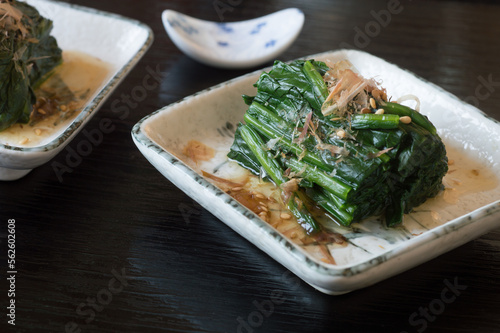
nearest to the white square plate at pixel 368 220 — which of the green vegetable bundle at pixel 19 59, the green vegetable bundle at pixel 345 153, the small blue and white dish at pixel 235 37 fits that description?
the green vegetable bundle at pixel 345 153

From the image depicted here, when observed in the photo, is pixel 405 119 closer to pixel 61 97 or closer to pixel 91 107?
pixel 91 107

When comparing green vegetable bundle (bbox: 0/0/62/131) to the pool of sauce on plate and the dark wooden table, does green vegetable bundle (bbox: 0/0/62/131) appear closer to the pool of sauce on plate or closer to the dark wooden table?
the pool of sauce on plate

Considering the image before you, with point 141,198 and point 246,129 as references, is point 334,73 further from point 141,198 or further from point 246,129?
point 141,198

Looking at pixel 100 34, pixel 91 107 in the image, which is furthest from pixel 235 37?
pixel 91 107

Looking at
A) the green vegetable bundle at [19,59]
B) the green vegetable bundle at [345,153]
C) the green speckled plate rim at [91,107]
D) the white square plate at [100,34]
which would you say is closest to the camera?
the green vegetable bundle at [345,153]

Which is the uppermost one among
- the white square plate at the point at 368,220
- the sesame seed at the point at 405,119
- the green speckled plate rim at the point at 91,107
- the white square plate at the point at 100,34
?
the sesame seed at the point at 405,119

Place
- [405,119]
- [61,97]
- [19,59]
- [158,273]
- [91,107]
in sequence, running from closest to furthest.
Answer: [158,273] → [405,119] → [91,107] → [19,59] → [61,97]

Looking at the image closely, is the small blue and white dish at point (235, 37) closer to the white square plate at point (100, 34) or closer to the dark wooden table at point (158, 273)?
the white square plate at point (100, 34)
